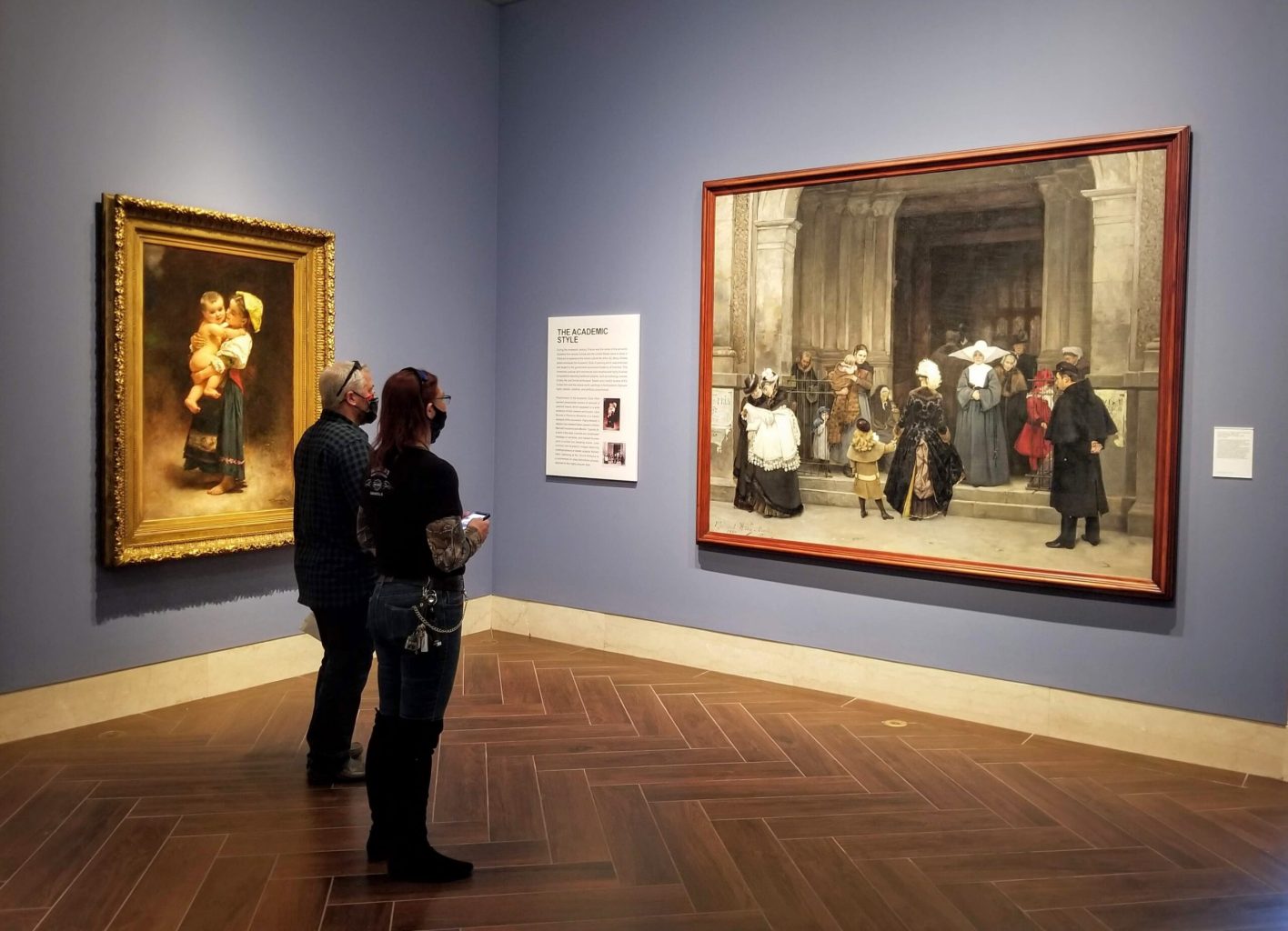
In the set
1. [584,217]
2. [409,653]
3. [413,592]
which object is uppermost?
[584,217]

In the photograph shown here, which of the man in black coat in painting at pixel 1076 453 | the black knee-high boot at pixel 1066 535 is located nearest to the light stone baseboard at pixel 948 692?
the black knee-high boot at pixel 1066 535

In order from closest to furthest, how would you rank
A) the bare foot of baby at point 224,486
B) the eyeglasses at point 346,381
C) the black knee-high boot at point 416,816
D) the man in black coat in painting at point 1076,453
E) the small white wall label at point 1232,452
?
1. the black knee-high boot at point 416,816
2. the eyeglasses at point 346,381
3. the small white wall label at point 1232,452
4. the man in black coat in painting at point 1076,453
5. the bare foot of baby at point 224,486

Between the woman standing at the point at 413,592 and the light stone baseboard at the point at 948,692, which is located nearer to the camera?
the woman standing at the point at 413,592

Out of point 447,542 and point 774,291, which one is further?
point 774,291

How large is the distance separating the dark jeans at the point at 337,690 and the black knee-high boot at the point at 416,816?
1040mm

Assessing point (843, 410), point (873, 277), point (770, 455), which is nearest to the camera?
point (873, 277)

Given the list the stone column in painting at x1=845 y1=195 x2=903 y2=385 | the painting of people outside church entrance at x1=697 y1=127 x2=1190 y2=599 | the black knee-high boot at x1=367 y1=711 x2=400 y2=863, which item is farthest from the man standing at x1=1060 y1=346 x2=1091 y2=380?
the black knee-high boot at x1=367 y1=711 x2=400 y2=863

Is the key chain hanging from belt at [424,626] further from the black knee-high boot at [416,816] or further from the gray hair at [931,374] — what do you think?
the gray hair at [931,374]

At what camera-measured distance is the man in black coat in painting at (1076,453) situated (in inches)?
206

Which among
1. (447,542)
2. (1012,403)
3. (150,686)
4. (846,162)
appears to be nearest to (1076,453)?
(1012,403)

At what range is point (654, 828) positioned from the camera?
13.6 ft

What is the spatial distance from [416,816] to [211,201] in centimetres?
378

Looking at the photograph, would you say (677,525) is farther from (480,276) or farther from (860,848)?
(860,848)

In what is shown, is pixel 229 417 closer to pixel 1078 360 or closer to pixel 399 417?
pixel 399 417
